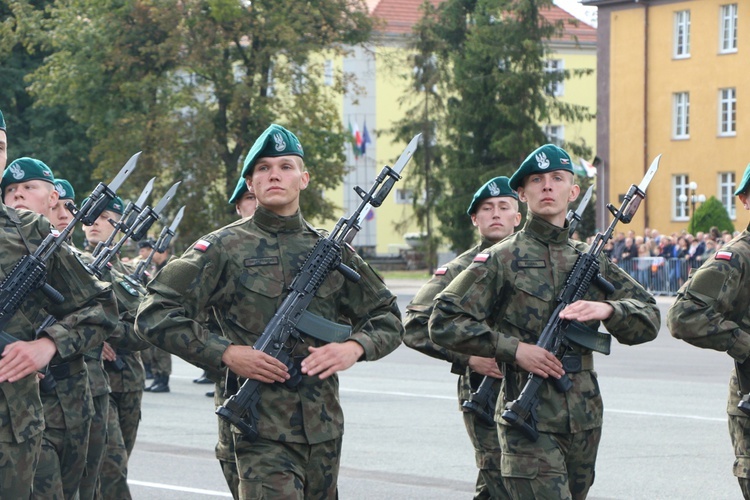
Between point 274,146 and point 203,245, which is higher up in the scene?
point 274,146

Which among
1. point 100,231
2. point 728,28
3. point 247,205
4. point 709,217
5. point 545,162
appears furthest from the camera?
point 728,28

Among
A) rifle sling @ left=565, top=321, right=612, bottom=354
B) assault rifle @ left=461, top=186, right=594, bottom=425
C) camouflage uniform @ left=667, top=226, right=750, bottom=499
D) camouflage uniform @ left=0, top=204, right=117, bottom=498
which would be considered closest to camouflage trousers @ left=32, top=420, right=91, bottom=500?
camouflage uniform @ left=0, top=204, right=117, bottom=498

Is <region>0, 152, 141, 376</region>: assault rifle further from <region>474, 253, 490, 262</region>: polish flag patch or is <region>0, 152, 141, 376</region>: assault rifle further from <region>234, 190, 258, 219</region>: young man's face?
<region>234, 190, 258, 219</region>: young man's face

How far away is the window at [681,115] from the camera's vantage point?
54375mm

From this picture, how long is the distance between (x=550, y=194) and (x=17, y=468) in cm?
274

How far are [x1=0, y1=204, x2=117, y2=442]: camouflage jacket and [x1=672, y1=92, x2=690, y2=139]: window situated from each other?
50.0m

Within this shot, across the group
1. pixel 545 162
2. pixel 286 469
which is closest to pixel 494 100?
pixel 545 162

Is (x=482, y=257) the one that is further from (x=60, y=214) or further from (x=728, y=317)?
(x=60, y=214)

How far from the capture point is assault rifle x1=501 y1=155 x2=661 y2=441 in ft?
21.6

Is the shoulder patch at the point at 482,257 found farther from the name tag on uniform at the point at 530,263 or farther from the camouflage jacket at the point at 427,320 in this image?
the camouflage jacket at the point at 427,320

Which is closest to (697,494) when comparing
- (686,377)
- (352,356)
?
(352,356)

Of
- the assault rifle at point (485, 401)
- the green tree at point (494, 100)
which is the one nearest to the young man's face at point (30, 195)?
the assault rifle at point (485, 401)

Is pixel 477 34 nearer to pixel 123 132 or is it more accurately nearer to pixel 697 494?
pixel 123 132

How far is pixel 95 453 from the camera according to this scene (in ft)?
25.7
